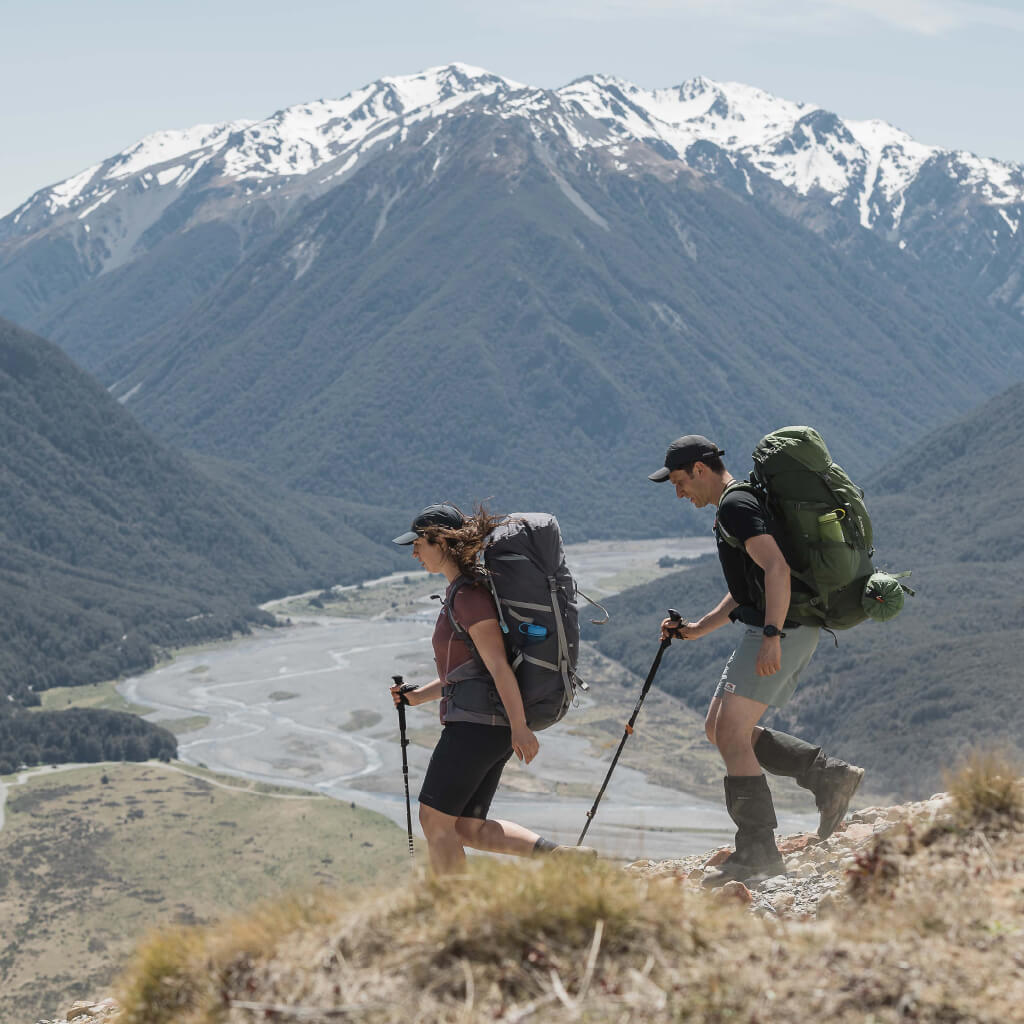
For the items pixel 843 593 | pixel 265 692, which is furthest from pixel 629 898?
pixel 265 692

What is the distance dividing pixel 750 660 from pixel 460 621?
8.57 feet

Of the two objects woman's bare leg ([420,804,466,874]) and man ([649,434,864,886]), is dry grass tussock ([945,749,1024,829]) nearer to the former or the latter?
man ([649,434,864,886])

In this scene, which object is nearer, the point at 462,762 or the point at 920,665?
the point at 462,762

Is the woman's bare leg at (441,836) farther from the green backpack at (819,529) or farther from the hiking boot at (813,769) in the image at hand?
the hiking boot at (813,769)

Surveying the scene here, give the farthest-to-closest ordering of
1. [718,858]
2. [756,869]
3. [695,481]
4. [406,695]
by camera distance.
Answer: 1. [718,858]
2. [756,869]
3. [406,695]
4. [695,481]

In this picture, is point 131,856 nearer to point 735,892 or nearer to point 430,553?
point 735,892

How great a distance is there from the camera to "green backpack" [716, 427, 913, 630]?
10641 mm

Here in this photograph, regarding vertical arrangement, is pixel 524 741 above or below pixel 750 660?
below

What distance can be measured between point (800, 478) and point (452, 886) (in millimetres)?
4783

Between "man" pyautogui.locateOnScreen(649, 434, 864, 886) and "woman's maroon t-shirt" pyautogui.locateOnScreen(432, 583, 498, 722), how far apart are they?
176 centimetres

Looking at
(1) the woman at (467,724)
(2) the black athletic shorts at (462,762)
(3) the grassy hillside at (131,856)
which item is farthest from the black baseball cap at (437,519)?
(3) the grassy hillside at (131,856)

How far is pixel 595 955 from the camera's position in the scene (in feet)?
22.2

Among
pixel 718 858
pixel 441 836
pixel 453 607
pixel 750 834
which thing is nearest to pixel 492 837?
pixel 441 836

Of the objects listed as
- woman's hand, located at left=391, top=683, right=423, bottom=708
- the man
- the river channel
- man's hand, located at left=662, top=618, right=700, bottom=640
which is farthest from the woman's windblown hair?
the river channel
